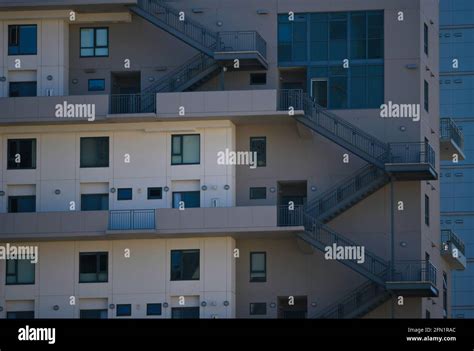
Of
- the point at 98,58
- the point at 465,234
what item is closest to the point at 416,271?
the point at 98,58

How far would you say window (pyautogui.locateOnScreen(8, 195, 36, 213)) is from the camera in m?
76.4

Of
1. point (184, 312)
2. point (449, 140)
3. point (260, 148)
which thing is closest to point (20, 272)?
point (184, 312)

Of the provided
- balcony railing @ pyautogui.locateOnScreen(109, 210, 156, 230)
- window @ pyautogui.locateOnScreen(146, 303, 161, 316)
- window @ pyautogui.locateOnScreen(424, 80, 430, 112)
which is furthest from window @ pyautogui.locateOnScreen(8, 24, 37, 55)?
window @ pyautogui.locateOnScreen(424, 80, 430, 112)

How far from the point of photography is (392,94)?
245 feet

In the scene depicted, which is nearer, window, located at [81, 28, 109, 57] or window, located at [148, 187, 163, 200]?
window, located at [148, 187, 163, 200]

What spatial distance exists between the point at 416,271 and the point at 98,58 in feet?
71.4

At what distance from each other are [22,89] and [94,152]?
590 cm

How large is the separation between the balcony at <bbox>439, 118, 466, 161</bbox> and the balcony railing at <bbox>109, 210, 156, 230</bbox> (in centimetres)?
1939

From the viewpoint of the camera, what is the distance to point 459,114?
369 feet

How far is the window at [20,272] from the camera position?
245 ft

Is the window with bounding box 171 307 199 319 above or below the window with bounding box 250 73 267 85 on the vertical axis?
below

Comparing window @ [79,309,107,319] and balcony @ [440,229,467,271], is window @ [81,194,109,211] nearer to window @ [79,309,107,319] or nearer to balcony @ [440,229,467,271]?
window @ [79,309,107,319]

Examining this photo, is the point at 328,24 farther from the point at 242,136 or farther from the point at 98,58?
the point at 98,58

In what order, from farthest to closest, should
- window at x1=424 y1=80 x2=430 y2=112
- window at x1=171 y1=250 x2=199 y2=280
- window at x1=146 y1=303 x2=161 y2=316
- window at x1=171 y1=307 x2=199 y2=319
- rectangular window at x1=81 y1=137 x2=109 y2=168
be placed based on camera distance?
window at x1=424 y1=80 x2=430 y2=112
rectangular window at x1=81 y1=137 x2=109 y2=168
window at x1=171 y1=250 x2=199 y2=280
window at x1=171 y1=307 x2=199 y2=319
window at x1=146 y1=303 x2=161 y2=316
